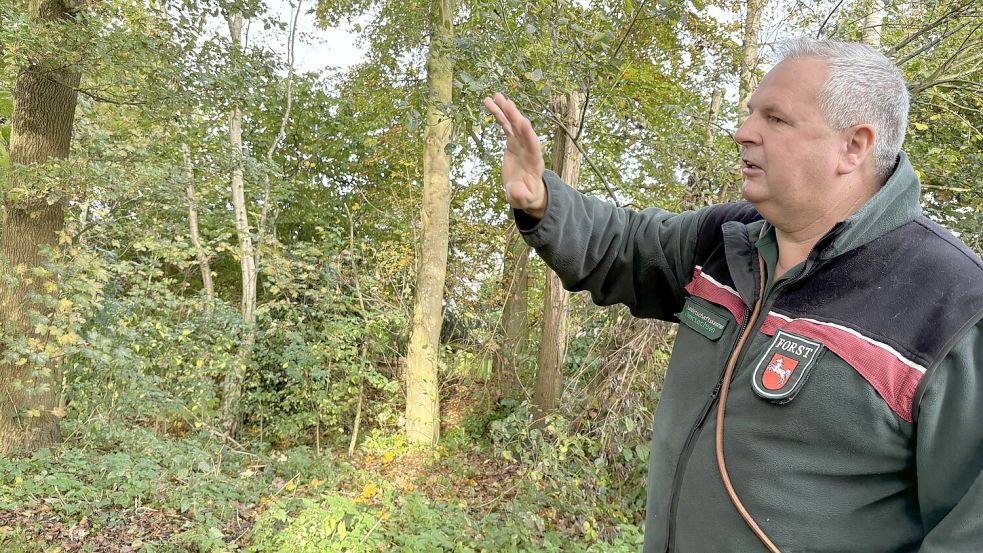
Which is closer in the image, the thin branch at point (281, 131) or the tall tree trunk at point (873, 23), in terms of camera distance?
the tall tree trunk at point (873, 23)

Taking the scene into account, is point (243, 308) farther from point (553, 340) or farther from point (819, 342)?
point (819, 342)

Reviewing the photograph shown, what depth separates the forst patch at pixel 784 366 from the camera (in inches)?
41.8

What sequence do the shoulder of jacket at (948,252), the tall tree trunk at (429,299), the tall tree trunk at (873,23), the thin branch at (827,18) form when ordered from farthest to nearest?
the tall tree trunk at (429,299), the tall tree trunk at (873,23), the thin branch at (827,18), the shoulder of jacket at (948,252)

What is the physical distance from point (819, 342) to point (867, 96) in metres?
0.50

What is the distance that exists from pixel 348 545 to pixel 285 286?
14.7ft

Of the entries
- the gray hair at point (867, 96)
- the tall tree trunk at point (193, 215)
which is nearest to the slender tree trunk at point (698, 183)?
the gray hair at point (867, 96)

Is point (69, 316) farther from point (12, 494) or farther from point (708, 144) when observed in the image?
point (708, 144)

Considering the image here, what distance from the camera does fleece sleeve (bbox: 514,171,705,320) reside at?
1.40m

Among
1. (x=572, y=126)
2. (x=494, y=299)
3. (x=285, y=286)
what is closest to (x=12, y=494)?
(x=285, y=286)

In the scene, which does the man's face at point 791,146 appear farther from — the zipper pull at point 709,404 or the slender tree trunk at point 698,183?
the slender tree trunk at point 698,183

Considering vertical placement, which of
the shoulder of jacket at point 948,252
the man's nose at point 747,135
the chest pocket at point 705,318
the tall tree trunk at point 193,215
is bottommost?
the chest pocket at point 705,318

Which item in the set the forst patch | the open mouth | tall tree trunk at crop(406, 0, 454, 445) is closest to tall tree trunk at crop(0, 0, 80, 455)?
tall tree trunk at crop(406, 0, 454, 445)

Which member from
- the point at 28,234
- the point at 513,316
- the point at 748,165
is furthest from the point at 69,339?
the point at 748,165

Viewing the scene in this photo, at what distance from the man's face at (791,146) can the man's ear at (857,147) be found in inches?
0.7
